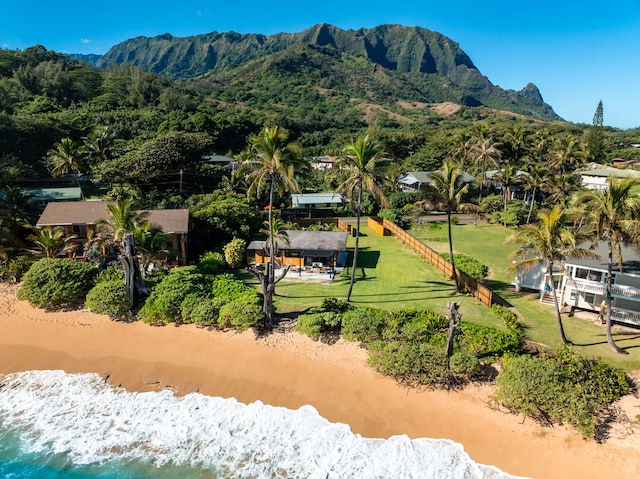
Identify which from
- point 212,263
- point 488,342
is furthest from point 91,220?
point 488,342

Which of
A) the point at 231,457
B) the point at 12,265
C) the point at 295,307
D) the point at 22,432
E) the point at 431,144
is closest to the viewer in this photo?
the point at 231,457

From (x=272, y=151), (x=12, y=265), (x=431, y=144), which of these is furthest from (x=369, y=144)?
(x=431, y=144)

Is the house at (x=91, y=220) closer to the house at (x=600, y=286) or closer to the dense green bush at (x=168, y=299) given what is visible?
the dense green bush at (x=168, y=299)

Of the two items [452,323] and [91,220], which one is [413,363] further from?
[91,220]

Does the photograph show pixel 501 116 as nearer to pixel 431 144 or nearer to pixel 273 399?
pixel 431 144

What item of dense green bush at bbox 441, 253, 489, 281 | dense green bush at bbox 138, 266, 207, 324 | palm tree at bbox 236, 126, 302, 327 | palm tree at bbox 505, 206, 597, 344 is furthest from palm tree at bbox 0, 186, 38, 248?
palm tree at bbox 505, 206, 597, 344

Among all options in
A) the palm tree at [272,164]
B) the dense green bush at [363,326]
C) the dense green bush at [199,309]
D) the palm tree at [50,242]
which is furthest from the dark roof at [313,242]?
the palm tree at [50,242]
